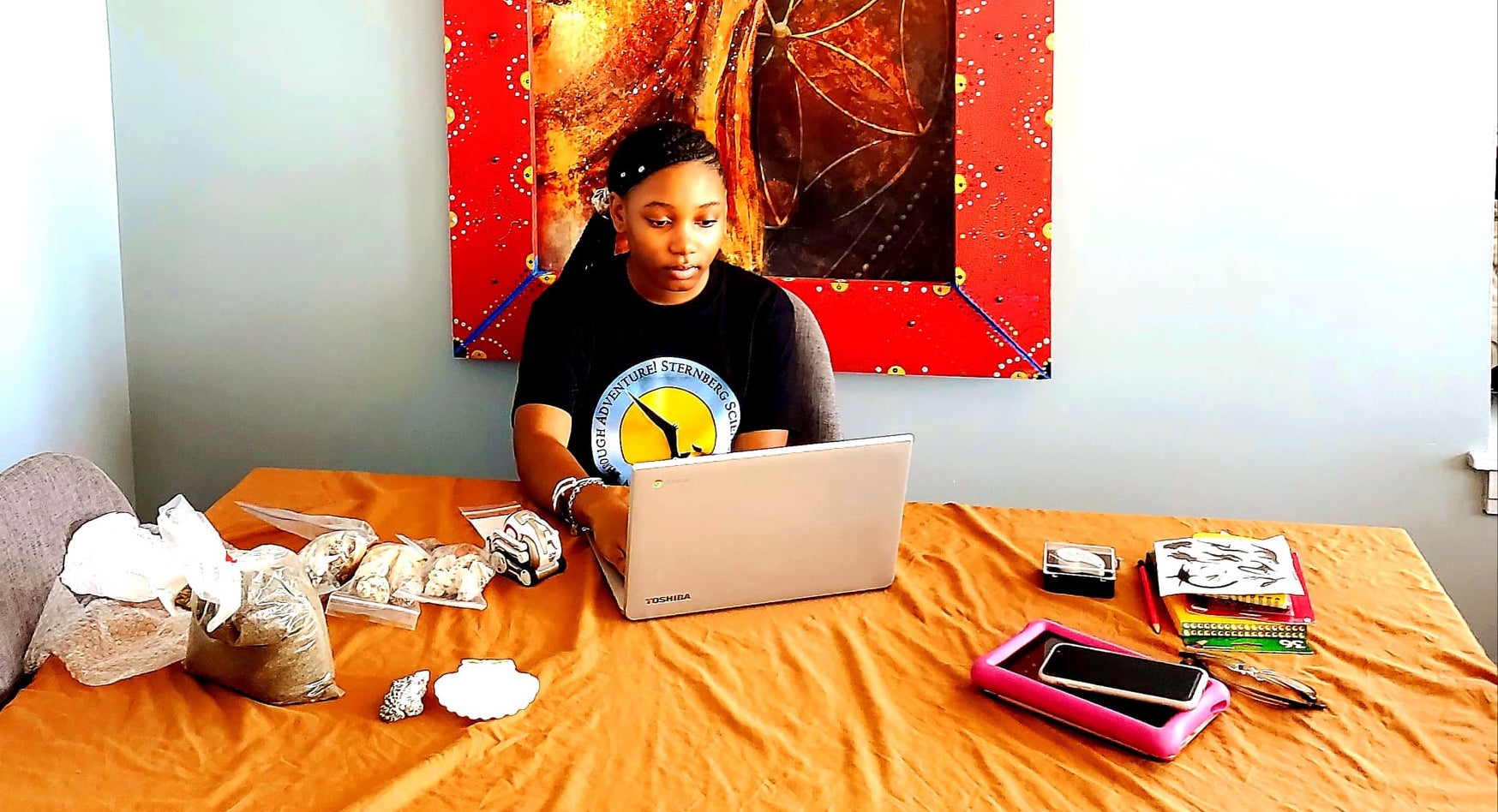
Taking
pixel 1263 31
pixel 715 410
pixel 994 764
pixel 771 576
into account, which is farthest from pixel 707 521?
pixel 1263 31

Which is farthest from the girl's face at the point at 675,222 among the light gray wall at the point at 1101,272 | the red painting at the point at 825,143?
the light gray wall at the point at 1101,272

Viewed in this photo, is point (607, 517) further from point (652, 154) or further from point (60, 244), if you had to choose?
point (60, 244)

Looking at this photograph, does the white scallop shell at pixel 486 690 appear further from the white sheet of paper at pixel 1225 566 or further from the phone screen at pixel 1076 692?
the white sheet of paper at pixel 1225 566

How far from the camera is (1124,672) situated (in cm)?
138

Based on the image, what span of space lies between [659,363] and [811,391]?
0.26 metres

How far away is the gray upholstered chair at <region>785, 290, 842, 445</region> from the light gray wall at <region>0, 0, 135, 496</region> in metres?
1.40

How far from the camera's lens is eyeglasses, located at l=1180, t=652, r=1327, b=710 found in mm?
1387

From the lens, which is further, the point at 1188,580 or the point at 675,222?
the point at 675,222

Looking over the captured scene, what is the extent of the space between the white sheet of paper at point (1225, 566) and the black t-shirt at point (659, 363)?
2.35 ft

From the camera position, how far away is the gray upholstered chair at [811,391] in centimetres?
220

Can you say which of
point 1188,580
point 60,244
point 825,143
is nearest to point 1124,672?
point 1188,580

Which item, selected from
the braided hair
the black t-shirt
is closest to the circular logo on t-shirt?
the black t-shirt

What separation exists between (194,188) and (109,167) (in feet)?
0.58

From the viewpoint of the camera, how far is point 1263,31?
2.25m
